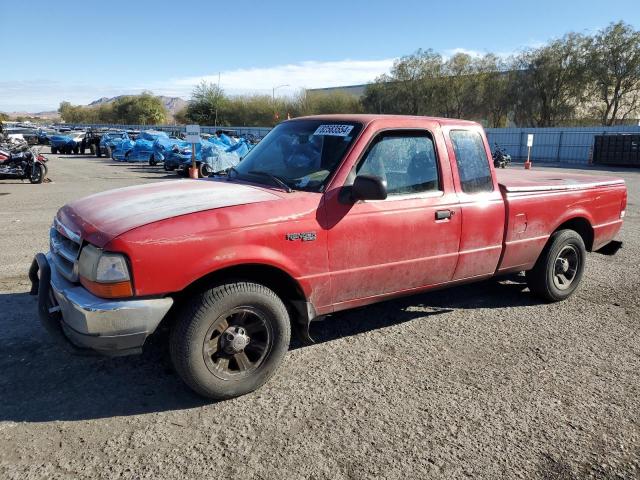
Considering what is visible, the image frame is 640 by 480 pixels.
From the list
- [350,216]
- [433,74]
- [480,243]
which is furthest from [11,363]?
[433,74]

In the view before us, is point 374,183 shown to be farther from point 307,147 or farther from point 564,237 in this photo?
point 564,237

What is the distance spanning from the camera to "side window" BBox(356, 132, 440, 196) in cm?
378

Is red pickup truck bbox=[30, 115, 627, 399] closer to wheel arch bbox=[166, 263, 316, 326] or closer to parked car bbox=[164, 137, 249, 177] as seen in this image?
wheel arch bbox=[166, 263, 316, 326]

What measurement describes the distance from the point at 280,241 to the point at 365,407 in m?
1.20

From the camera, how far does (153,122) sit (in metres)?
115

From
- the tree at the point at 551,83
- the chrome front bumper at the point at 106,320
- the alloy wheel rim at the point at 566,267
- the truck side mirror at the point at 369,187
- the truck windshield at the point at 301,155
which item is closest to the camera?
the chrome front bumper at the point at 106,320

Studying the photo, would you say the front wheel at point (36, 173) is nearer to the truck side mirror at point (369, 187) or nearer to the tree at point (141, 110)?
the truck side mirror at point (369, 187)

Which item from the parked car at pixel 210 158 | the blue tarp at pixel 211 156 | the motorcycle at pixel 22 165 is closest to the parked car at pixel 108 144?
the blue tarp at pixel 211 156

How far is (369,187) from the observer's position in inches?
130

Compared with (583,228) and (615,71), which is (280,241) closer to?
(583,228)

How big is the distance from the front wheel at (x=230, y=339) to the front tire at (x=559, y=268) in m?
3.02

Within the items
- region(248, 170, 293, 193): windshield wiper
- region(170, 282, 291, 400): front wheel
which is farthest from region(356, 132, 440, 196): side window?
region(170, 282, 291, 400): front wheel

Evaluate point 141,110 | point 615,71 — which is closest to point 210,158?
point 615,71

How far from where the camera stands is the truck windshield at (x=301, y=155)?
12.0 ft
